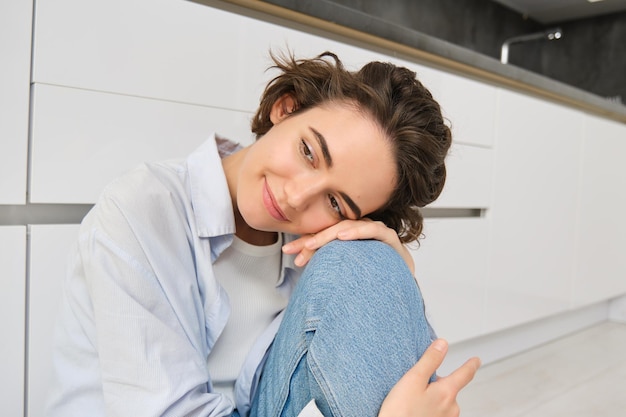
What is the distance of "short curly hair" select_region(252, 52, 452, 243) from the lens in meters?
0.80

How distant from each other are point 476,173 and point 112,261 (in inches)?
50.8

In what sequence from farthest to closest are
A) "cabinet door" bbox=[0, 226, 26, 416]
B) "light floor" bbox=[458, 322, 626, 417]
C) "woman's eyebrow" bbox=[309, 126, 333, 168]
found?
"light floor" bbox=[458, 322, 626, 417]
"cabinet door" bbox=[0, 226, 26, 416]
"woman's eyebrow" bbox=[309, 126, 333, 168]

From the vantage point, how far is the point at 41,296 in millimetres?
911

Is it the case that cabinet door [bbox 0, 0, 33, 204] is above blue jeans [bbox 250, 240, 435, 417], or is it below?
above

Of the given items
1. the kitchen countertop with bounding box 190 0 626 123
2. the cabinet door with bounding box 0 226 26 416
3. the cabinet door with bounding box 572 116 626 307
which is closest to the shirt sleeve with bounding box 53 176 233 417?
the cabinet door with bounding box 0 226 26 416

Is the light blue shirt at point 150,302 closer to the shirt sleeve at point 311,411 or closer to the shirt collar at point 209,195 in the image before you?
the shirt collar at point 209,195

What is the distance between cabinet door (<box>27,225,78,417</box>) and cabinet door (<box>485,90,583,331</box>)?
4.23ft

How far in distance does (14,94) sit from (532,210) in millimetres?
1652

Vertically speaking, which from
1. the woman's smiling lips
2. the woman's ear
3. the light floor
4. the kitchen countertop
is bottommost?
the light floor

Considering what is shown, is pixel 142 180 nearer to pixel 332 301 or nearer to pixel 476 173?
pixel 332 301

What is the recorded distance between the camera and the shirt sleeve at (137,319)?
0.64 meters

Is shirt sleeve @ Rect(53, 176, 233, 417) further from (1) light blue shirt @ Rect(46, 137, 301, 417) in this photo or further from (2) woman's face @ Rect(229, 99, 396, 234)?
(2) woman's face @ Rect(229, 99, 396, 234)

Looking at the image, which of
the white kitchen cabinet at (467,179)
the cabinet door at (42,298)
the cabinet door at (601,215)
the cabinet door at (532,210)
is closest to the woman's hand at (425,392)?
the cabinet door at (42,298)

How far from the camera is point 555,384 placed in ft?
5.71
